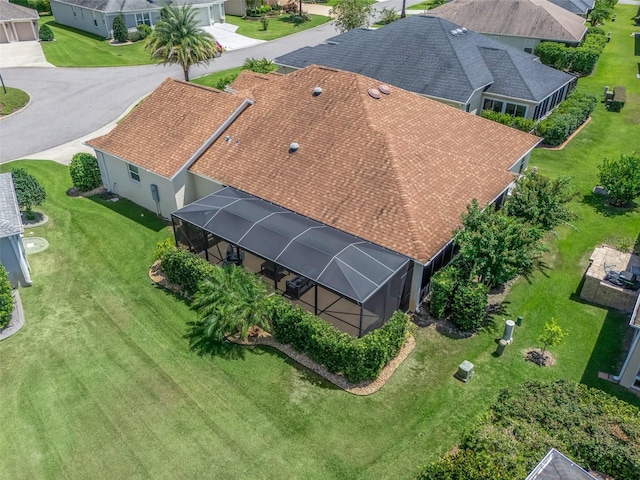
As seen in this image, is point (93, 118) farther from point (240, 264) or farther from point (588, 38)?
point (588, 38)

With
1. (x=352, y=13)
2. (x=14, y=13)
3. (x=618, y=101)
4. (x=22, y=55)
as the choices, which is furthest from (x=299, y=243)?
(x=14, y=13)

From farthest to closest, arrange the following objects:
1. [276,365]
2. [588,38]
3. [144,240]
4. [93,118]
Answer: [588,38], [93,118], [144,240], [276,365]

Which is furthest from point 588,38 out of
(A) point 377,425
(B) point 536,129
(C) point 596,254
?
(A) point 377,425

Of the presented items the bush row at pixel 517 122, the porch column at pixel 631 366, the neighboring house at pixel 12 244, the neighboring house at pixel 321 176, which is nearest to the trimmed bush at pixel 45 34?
the neighboring house at pixel 321 176

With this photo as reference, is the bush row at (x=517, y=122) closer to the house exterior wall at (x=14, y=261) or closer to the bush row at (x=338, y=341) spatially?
the bush row at (x=338, y=341)

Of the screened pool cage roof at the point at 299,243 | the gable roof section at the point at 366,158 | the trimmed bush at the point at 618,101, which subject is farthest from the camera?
the trimmed bush at the point at 618,101

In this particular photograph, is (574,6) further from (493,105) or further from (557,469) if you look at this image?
(557,469)
